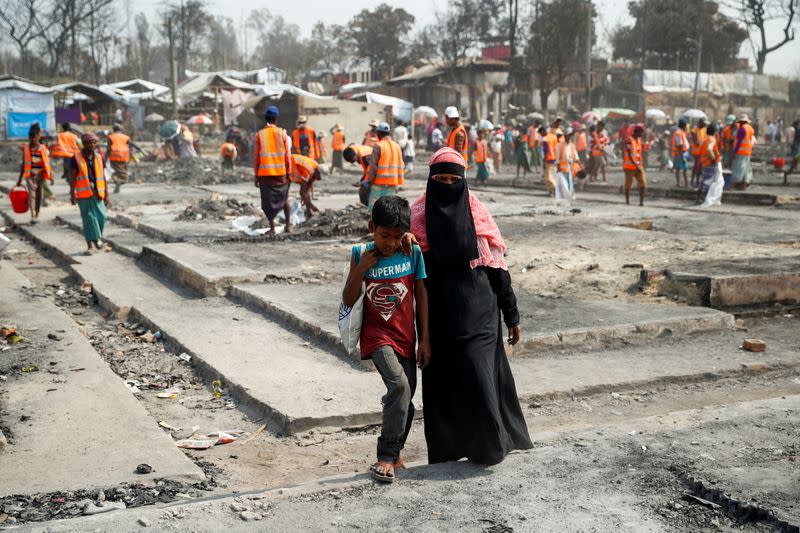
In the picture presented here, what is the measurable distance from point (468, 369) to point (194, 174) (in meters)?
21.1

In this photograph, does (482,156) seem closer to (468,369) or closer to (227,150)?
(227,150)

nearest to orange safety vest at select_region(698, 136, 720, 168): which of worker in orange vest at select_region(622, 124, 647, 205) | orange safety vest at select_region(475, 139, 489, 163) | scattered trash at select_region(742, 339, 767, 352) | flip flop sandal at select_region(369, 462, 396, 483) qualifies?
worker in orange vest at select_region(622, 124, 647, 205)

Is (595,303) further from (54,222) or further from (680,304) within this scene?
(54,222)

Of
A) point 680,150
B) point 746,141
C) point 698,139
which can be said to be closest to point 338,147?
point 680,150

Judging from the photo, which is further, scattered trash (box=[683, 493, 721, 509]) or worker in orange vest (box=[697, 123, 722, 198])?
worker in orange vest (box=[697, 123, 722, 198])

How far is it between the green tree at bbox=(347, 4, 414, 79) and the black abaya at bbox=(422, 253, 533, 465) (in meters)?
58.5

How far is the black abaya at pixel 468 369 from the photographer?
3.96 metres

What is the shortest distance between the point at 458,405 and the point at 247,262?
6532mm

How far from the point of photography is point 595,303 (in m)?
7.82

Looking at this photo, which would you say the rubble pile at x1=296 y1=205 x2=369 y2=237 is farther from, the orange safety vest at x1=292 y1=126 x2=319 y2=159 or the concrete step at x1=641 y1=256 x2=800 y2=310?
the orange safety vest at x1=292 y1=126 x2=319 y2=159

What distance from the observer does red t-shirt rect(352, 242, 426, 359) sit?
3906 mm

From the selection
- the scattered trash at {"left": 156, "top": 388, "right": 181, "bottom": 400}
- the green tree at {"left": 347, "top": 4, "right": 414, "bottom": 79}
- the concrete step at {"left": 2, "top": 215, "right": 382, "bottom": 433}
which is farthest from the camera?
the green tree at {"left": 347, "top": 4, "right": 414, "bottom": 79}

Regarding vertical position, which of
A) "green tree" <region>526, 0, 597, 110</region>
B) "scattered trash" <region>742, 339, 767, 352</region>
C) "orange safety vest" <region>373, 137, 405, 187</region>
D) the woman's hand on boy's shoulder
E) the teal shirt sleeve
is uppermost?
"green tree" <region>526, 0, 597, 110</region>

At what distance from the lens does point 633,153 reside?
50.1 ft
